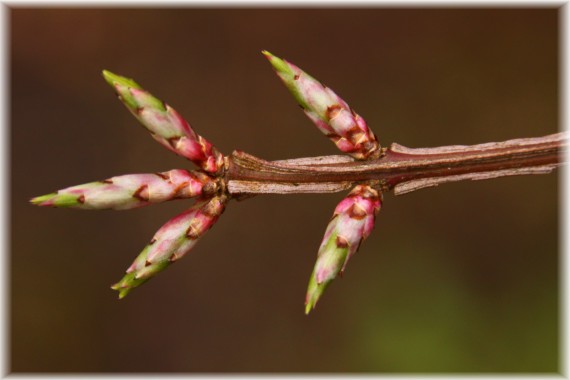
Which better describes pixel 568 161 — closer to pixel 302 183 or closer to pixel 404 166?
pixel 404 166

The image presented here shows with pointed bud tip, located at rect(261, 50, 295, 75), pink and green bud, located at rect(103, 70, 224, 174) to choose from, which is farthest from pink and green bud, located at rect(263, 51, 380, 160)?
Result: pink and green bud, located at rect(103, 70, 224, 174)

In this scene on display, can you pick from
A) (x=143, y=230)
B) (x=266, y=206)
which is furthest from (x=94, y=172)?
(x=266, y=206)

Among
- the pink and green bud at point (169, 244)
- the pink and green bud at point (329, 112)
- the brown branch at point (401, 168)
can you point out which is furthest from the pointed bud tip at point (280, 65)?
the pink and green bud at point (169, 244)

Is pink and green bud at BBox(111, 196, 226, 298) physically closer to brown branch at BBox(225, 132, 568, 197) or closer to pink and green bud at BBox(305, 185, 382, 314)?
brown branch at BBox(225, 132, 568, 197)

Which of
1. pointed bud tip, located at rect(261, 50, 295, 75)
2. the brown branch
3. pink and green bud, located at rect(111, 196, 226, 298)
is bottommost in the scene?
pink and green bud, located at rect(111, 196, 226, 298)

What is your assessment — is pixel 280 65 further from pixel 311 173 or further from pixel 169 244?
pixel 169 244

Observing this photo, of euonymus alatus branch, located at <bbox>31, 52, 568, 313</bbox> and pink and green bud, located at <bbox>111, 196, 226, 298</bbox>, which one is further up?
euonymus alatus branch, located at <bbox>31, 52, 568, 313</bbox>

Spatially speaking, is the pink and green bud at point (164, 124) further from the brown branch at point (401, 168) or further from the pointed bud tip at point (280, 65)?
the pointed bud tip at point (280, 65)
